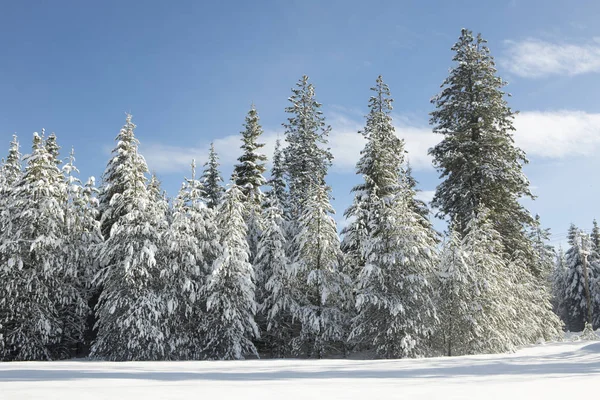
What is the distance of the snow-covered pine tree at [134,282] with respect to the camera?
2120cm

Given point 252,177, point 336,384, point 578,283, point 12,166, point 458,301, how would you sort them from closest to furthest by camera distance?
point 336,384 < point 458,301 < point 252,177 < point 12,166 < point 578,283

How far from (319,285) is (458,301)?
6.60 metres

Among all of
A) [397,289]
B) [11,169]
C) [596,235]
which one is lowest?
[397,289]

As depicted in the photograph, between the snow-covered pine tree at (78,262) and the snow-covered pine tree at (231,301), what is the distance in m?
7.39

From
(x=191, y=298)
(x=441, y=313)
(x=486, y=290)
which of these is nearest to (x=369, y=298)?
(x=441, y=313)

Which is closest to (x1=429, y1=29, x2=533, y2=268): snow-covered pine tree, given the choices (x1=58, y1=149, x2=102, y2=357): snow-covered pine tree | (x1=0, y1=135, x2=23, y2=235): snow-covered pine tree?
(x1=58, y1=149, x2=102, y2=357): snow-covered pine tree

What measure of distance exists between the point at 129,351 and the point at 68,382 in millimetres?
14503

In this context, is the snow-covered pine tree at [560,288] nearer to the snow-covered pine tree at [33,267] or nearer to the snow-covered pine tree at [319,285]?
the snow-covered pine tree at [319,285]

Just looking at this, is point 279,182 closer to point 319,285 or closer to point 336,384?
point 319,285

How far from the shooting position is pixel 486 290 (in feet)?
60.9

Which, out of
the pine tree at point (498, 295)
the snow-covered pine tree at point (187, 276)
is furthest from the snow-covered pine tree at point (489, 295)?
the snow-covered pine tree at point (187, 276)

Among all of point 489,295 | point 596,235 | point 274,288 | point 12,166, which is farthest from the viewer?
point 596,235

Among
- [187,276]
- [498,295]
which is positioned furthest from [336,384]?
[187,276]

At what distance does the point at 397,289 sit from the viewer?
63.9 ft
